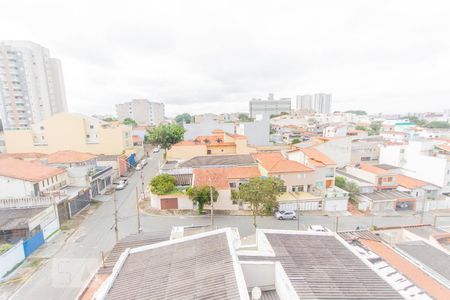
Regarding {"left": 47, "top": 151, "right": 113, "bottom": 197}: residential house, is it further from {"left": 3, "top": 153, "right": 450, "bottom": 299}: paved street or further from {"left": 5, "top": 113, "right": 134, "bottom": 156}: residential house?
{"left": 5, "top": 113, "right": 134, "bottom": 156}: residential house

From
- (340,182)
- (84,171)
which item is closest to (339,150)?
(340,182)

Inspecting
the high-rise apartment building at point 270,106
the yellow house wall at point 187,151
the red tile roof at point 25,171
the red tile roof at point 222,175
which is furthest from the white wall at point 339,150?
the high-rise apartment building at point 270,106

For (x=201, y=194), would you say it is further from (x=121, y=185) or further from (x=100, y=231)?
(x=121, y=185)

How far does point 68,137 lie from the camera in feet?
131

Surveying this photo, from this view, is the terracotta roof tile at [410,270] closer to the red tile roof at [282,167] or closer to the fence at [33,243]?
the red tile roof at [282,167]

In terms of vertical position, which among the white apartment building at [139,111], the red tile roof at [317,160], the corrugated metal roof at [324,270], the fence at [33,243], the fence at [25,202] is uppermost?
the white apartment building at [139,111]

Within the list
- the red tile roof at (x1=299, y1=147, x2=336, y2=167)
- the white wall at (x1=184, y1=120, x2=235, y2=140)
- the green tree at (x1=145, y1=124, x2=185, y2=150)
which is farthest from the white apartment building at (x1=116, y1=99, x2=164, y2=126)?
the red tile roof at (x1=299, y1=147, x2=336, y2=167)

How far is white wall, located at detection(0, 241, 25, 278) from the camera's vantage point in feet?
47.3

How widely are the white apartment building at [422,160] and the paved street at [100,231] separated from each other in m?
9.00

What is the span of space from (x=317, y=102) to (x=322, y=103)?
13.8 feet

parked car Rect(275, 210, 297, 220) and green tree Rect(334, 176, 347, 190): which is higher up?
green tree Rect(334, 176, 347, 190)

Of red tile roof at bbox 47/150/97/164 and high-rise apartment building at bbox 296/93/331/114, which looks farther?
high-rise apartment building at bbox 296/93/331/114

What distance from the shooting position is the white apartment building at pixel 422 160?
30.9 meters

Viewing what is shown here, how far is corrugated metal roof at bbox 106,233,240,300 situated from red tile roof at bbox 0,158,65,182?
19517 mm
